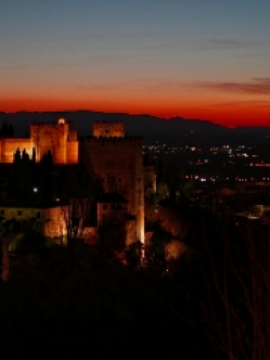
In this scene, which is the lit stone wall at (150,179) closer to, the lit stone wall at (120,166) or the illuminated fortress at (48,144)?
the lit stone wall at (120,166)

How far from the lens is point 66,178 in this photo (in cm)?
3019

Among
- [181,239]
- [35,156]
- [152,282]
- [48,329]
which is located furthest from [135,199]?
[48,329]

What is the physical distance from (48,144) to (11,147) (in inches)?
71.6

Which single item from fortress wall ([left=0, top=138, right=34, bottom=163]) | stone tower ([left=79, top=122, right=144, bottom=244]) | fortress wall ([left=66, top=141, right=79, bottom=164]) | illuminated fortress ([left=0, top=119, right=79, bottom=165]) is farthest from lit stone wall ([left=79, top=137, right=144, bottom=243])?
fortress wall ([left=0, top=138, right=34, bottom=163])

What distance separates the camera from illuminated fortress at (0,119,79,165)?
3288 centimetres

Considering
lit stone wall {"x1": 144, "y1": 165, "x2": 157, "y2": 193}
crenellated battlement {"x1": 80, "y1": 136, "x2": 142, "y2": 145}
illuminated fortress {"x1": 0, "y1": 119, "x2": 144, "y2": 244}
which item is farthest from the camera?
lit stone wall {"x1": 144, "y1": 165, "x2": 157, "y2": 193}

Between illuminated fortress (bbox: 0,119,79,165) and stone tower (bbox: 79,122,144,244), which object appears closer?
stone tower (bbox: 79,122,144,244)

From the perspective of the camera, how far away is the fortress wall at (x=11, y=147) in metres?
33.7

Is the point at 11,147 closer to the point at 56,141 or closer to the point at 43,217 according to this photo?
the point at 56,141

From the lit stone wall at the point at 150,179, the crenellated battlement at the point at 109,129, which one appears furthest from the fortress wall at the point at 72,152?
the lit stone wall at the point at 150,179

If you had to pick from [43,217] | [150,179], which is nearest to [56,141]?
[150,179]

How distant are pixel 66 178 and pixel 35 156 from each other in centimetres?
352

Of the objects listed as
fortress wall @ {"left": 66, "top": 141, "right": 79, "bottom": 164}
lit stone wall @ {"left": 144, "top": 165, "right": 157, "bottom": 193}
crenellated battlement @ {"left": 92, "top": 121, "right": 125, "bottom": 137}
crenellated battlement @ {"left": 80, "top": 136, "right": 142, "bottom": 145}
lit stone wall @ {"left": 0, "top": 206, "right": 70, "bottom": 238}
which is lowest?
lit stone wall @ {"left": 0, "top": 206, "right": 70, "bottom": 238}

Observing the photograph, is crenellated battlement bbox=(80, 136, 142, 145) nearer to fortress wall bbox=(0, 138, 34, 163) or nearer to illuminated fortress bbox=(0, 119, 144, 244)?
illuminated fortress bbox=(0, 119, 144, 244)
